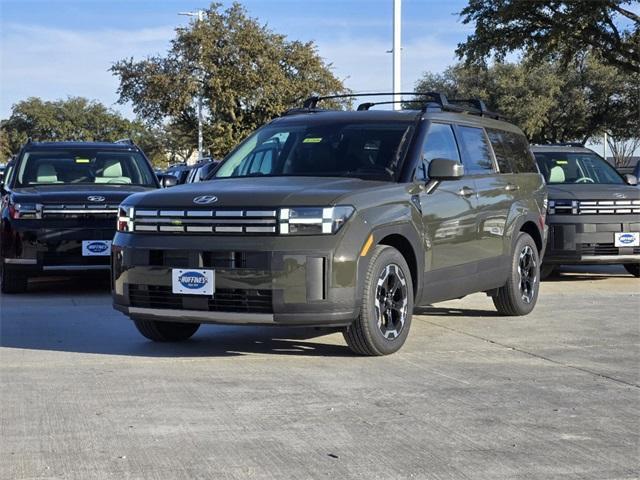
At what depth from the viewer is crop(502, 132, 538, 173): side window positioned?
941 cm

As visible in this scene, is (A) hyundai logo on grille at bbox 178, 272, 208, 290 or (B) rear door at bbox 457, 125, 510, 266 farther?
(B) rear door at bbox 457, 125, 510, 266

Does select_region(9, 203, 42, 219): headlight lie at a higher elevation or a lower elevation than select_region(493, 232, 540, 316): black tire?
higher

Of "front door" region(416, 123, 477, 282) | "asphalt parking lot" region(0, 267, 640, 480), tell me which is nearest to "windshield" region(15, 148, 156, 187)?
"asphalt parking lot" region(0, 267, 640, 480)

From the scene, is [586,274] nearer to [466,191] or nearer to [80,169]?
[466,191]

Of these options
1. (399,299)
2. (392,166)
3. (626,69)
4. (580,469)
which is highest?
(626,69)

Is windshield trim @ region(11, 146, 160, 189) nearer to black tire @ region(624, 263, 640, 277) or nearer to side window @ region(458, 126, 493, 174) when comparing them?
side window @ region(458, 126, 493, 174)

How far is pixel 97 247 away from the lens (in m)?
10.6

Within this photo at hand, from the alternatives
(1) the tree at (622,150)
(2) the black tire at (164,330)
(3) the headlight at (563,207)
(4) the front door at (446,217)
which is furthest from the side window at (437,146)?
(1) the tree at (622,150)

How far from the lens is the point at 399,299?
23.1ft

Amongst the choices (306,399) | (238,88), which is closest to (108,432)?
(306,399)

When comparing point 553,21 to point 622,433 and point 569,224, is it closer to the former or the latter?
point 569,224

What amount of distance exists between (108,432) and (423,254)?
3.17 meters

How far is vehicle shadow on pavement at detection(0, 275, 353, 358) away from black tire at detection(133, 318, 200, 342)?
7 centimetres

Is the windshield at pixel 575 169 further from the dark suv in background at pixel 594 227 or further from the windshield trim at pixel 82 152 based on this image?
the windshield trim at pixel 82 152
